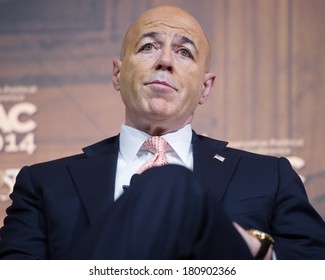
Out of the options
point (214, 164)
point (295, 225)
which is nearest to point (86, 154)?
point (214, 164)

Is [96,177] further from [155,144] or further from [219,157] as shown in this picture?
[219,157]

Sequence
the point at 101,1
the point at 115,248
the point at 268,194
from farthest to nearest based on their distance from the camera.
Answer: the point at 101,1 → the point at 268,194 → the point at 115,248

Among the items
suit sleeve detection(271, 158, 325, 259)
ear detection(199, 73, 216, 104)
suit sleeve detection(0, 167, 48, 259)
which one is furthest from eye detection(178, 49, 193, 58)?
suit sleeve detection(0, 167, 48, 259)

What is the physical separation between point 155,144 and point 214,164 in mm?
193

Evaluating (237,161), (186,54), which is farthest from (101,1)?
(237,161)

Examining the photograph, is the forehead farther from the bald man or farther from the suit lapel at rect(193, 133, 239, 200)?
the suit lapel at rect(193, 133, 239, 200)

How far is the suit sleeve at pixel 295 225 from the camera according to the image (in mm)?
1970

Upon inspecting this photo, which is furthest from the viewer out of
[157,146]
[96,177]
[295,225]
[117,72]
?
[117,72]

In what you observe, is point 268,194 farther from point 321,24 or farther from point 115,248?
point 321,24

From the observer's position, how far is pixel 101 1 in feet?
10.5

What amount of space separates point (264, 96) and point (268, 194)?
0.98 meters

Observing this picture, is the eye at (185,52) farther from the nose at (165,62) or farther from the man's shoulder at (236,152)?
the man's shoulder at (236,152)

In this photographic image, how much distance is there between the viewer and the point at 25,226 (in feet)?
6.81

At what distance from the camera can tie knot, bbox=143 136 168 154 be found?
2.27m
